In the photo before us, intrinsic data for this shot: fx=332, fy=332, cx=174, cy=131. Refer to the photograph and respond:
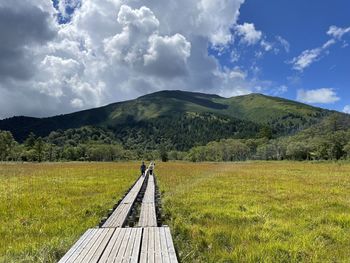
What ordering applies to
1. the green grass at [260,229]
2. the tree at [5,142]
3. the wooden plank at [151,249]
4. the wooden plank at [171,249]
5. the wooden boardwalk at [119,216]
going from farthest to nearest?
the tree at [5,142]
the wooden boardwalk at [119,216]
the green grass at [260,229]
the wooden plank at [151,249]
the wooden plank at [171,249]

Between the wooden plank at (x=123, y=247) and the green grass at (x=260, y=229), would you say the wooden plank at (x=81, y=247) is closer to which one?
the wooden plank at (x=123, y=247)

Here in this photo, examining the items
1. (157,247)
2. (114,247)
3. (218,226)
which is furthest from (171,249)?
(218,226)

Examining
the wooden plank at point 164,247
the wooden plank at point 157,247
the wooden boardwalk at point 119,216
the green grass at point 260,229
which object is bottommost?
the green grass at point 260,229

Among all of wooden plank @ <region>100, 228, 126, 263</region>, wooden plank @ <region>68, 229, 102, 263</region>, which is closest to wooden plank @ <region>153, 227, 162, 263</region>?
wooden plank @ <region>100, 228, 126, 263</region>

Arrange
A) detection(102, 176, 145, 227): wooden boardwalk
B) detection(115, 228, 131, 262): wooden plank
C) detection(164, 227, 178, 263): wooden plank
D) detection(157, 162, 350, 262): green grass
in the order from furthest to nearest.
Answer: detection(102, 176, 145, 227): wooden boardwalk < detection(157, 162, 350, 262): green grass < detection(115, 228, 131, 262): wooden plank < detection(164, 227, 178, 263): wooden plank

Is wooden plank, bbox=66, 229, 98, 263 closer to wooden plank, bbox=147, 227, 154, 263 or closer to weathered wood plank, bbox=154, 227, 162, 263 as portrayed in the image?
wooden plank, bbox=147, 227, 154, 263

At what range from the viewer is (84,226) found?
13.6 metres

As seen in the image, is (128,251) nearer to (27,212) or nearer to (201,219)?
(201,219)

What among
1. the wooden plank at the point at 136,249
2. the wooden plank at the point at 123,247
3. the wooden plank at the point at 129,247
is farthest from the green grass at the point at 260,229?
the wooden plank at the point at 123,247

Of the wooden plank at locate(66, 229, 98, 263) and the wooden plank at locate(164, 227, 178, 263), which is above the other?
the wooden plank at locate(164, 227, 178, 263)

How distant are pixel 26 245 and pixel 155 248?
4.78m

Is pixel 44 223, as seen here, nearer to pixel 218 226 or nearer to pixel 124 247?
pixel 124 247

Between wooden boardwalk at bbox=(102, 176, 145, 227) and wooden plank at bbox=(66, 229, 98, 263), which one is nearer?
wooden plank at bbox=(66, 229, 98, 263)

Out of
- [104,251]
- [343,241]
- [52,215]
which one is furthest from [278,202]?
[104,251]
